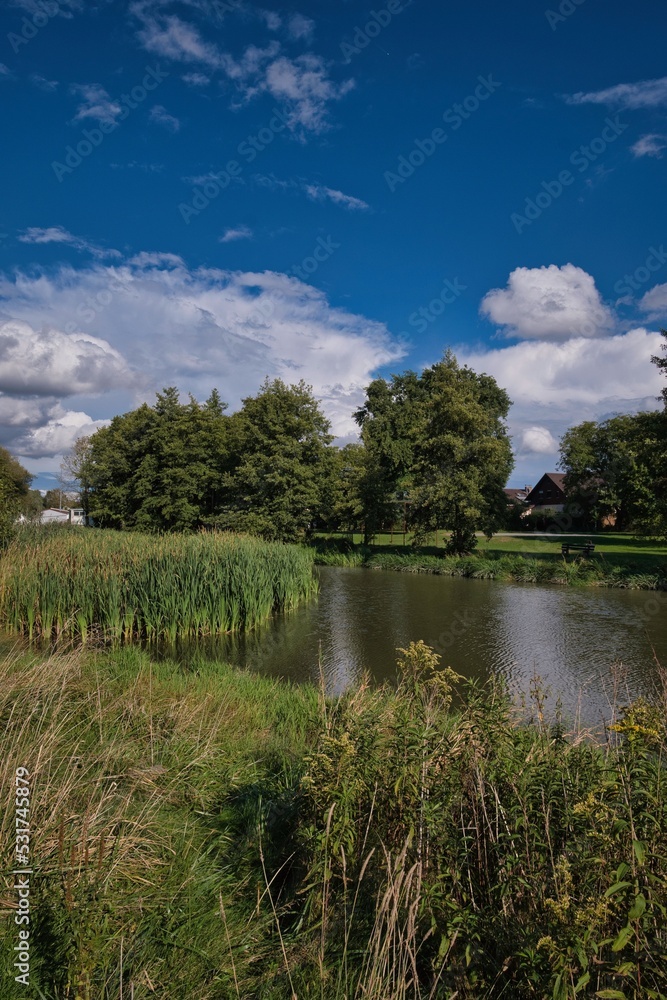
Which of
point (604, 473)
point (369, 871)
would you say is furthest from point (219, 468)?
point (369, 871)

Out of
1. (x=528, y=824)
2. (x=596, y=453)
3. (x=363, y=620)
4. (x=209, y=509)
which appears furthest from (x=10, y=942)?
(x=596, y=453)

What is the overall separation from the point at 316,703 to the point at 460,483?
2247cm

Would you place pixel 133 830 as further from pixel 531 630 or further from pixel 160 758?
pixel 531 630

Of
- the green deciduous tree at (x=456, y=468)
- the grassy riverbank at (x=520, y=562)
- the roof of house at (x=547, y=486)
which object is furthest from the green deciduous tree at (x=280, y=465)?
the roof of house at (x=547, y=486)

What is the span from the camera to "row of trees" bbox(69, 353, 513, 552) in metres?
28.7

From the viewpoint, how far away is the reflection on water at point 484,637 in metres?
9.79

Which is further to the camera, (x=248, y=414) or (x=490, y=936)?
(x=248, y=414)

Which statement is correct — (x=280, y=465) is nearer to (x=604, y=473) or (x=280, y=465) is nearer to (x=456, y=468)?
(x=456, y=468)

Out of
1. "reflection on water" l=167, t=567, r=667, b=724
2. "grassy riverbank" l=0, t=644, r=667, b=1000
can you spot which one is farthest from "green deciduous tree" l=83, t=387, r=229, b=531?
"grassy riverbank" l=0, t=644, r=667, b=1000

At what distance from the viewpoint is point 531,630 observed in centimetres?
1404

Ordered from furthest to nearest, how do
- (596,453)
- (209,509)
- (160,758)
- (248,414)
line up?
(596,453)
(209,509)
(248,414)
(160,758)

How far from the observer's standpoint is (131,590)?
1159cm

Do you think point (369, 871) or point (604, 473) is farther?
point (604, 473)

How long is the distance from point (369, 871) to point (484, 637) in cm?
1050
